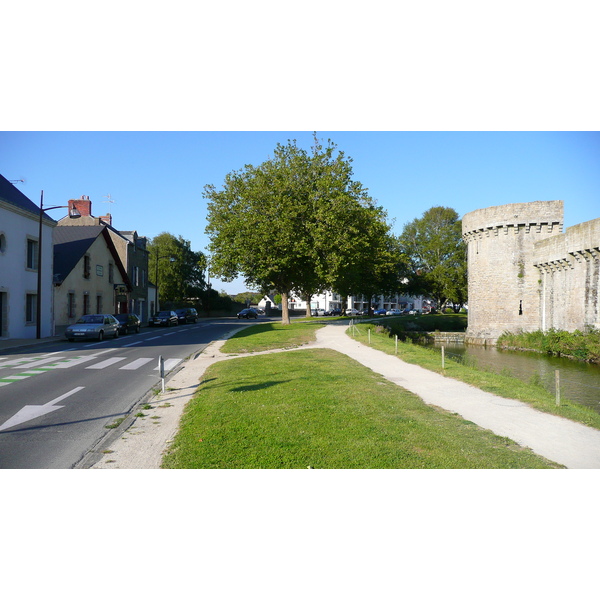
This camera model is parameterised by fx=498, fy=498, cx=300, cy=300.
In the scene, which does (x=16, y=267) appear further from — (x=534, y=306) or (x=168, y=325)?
(x=534, y=306)

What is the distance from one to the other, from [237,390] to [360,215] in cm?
2437

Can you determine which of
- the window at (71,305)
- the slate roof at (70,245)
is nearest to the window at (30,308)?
the slate roof at (70,245)

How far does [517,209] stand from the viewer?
123ft

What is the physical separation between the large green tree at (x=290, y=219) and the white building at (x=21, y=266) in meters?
10.3

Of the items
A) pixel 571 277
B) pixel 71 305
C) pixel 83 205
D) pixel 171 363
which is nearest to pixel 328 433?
pixel 171 363

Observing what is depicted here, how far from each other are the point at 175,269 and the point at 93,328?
46604mm

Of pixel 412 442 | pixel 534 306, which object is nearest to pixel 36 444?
pixel 412 442

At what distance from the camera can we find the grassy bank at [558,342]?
2616 cm

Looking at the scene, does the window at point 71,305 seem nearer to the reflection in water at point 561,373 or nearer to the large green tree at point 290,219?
the large green tree at point 290,219

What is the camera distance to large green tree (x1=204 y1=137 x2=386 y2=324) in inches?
1201

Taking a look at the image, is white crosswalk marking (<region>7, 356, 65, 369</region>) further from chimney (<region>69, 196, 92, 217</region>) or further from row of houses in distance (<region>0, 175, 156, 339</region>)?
chimney (<region>69, 196, 92, 217</region>)

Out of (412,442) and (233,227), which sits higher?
(233,227)

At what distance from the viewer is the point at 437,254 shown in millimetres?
66500

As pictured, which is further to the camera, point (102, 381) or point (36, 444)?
point (102, 381)
